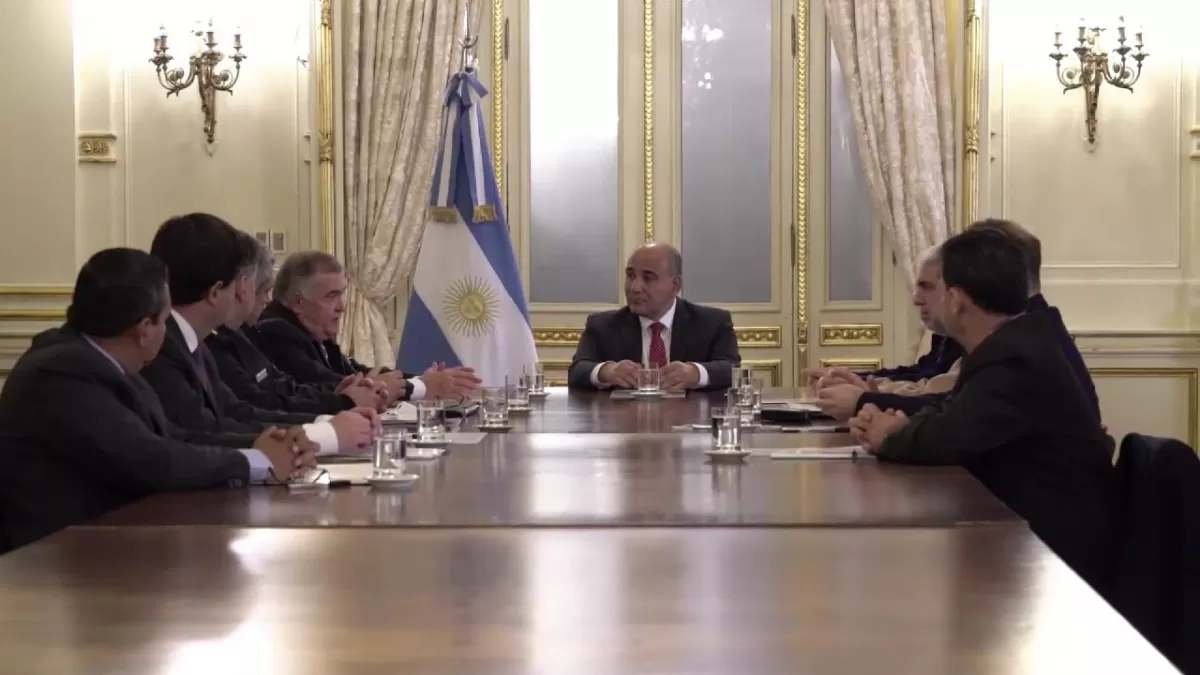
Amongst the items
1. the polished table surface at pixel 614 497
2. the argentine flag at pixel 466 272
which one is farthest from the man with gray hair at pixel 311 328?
the polished table surface at pixel 614 497

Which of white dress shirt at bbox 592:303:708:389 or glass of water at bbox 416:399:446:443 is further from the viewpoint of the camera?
white dress shirt at bbox 592:303:708:389

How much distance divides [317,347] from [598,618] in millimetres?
4163

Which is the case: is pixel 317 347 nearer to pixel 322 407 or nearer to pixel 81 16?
pixel 322 407

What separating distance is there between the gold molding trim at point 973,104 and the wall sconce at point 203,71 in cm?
361

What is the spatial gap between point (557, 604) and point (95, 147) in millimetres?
6444

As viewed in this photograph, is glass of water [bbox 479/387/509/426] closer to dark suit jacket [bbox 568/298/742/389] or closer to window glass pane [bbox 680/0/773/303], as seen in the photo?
dark suit jacket [bbox 568/298/742/389]

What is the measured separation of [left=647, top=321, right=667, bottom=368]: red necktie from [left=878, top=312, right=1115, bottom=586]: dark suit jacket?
309 cm

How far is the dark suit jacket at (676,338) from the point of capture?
254 inches

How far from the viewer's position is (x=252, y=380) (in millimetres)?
5016

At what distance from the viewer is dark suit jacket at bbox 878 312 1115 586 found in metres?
3.36

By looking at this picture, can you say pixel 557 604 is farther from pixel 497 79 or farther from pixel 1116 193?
pixel 1116 193

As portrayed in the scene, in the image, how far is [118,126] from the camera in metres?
7.75

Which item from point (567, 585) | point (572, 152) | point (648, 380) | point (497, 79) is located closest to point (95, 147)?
point (497, 79)

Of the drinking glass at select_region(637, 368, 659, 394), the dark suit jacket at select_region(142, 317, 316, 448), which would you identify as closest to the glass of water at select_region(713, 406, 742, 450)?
the dark suit jacket at select_region(142, 317, 316, 448)
